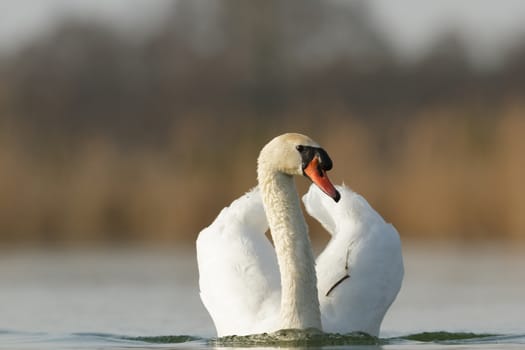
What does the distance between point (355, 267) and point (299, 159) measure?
108cm

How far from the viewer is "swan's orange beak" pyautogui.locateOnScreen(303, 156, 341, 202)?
811 cm

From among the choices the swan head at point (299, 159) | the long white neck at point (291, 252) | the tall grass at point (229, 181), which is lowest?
the long white neck at point (291, 252)

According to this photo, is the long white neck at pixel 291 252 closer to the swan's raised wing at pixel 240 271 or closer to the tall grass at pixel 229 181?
the swan's raised wing at pixel 240 271

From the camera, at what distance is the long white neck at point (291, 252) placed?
328 inches

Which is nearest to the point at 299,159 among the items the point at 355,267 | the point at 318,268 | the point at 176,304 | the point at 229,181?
the point at 355,267

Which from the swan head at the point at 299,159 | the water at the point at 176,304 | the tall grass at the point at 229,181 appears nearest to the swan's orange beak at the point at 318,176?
the swan head at the point at 299,159

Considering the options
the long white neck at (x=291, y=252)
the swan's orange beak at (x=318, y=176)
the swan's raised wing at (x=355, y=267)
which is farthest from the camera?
the swan's raised wing at (x=355, y=267)

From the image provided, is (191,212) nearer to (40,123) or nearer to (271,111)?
(40,123)

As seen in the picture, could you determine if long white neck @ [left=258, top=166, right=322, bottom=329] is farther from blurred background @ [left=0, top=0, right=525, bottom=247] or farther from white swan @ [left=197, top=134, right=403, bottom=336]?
blurred background @ [left=0, top=0, right=525, bottom=247]

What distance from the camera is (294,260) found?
8.49 metres

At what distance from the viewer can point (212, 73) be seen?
38.4 m

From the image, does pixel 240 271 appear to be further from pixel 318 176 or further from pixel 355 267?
pixel 318 176

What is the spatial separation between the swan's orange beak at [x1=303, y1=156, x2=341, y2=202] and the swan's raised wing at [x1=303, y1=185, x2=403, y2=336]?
36.3 inches

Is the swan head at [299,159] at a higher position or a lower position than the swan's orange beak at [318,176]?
higher
